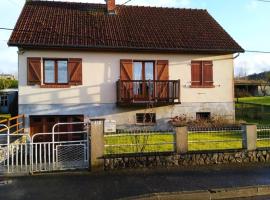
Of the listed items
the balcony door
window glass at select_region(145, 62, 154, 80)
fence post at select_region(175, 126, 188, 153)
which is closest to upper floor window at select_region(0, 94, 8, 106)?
the balcony door

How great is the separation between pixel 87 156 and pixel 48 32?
10148mm

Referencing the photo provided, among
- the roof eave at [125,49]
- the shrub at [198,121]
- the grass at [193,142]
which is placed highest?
the roof eave at [125,49]

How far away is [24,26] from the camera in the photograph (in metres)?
19.2

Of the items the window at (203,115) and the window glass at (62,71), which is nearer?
the window glass at (62,71)

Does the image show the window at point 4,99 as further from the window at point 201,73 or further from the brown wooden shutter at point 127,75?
the window at point 201,73

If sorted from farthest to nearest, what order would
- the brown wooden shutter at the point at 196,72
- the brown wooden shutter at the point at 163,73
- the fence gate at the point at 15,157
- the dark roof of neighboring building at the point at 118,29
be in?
the brown wooden shutter at the point at 196,72 → the brown wooden shutter at the point at 163,73 → the dark roof of neighboring building at the point at 118,29 → the fence gate at the point at 15,157

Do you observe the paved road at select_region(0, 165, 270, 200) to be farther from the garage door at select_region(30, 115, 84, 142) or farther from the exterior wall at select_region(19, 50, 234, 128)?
the exterior wall at select_region(19, 50, 234, 128)

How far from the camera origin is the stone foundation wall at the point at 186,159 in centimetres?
1105

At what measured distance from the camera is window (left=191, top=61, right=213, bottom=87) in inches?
803

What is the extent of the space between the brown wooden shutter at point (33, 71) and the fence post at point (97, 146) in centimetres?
864

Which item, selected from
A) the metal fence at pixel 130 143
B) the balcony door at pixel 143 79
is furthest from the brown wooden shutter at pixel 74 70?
the metal fence at pixel 130 143

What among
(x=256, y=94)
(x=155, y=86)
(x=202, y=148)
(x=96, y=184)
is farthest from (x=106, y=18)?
(x=256, y=94)

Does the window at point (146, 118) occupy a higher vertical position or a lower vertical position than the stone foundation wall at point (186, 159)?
higher

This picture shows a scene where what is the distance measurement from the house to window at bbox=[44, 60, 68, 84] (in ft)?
0.16
